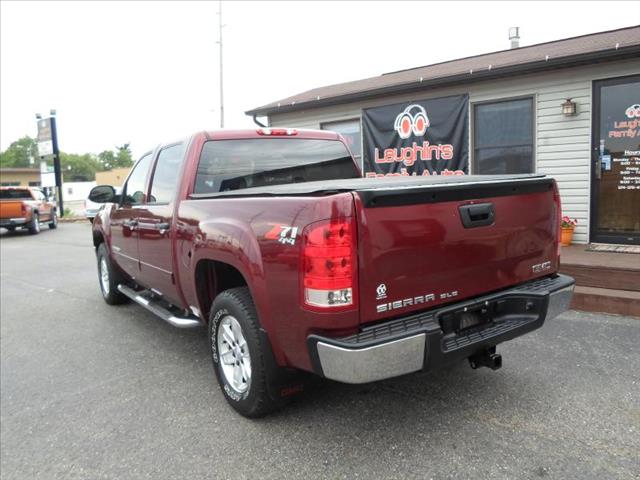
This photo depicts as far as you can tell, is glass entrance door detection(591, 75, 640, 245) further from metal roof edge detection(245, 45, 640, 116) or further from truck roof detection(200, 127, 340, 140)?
truck roof detection(200, 127, 340, 140)

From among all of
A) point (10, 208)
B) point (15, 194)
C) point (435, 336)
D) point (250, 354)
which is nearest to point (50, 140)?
point (15, 194)

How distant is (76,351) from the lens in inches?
193

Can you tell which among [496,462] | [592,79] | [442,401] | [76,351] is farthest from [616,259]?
[76,351]

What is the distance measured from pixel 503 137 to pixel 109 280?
634 centimetres

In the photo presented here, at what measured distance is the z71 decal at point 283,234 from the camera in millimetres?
2617

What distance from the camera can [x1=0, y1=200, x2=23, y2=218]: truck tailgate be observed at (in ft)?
55.9

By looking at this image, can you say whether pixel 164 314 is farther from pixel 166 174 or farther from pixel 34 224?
pixel 34 224

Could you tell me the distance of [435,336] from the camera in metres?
2.61

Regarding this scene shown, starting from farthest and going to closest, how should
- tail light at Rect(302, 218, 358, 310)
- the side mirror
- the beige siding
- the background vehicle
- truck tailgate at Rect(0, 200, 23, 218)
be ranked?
the background vehicle < truck tailgate at Rect(0, 200, 23, 218) < the beige siding < the side mirror < tail light at Rect(302, 218, 358, 310)

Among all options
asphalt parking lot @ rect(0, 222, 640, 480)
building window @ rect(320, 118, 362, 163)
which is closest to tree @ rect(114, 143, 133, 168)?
building window @ rect(320, 118, 362, 163)

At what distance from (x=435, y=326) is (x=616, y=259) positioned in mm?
4448

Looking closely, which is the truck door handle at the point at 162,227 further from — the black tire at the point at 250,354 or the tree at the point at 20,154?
the tree at the point at 20,154

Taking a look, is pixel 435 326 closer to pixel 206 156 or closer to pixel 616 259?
pixel 206 156

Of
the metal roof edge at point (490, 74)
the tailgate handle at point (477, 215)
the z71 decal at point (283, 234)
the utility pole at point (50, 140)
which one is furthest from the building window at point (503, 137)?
the utility pole at point (50, 140)
